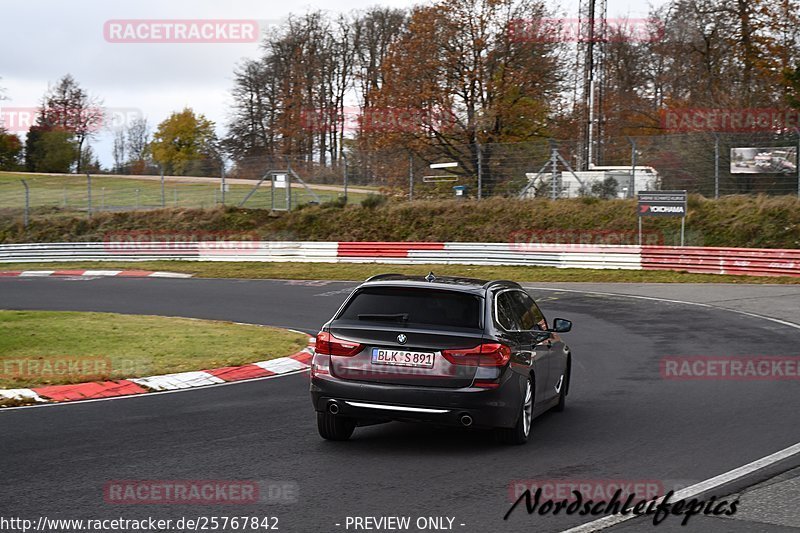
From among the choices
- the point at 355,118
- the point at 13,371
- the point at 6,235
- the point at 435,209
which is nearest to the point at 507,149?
the point at 435,209

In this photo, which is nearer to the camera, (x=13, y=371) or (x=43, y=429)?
(x=43, y=429)

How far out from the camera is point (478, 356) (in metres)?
8.02

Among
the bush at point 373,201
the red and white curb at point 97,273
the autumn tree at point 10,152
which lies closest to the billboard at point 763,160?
the bush at point 373,201

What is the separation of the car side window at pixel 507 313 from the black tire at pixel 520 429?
1.72 feet

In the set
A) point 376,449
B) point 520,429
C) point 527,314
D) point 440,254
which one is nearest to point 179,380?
point 376,449

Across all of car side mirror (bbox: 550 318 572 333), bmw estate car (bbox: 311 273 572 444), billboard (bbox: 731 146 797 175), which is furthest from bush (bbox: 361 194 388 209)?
bmw estate car (bbox: 311 273 572 444)

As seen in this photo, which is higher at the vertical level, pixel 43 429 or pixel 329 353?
pixel 329 353

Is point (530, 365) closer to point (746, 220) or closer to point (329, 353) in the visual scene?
point (329, 353)

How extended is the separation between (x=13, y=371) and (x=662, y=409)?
797 cm

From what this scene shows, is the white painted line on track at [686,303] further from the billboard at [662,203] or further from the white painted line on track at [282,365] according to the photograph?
the white painted line on track at [282,365]

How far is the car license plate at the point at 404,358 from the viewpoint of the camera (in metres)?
8.02

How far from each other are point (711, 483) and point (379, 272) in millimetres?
26817

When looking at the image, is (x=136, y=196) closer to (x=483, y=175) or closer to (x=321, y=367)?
(x=483, y=175)

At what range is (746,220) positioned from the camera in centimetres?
3416
